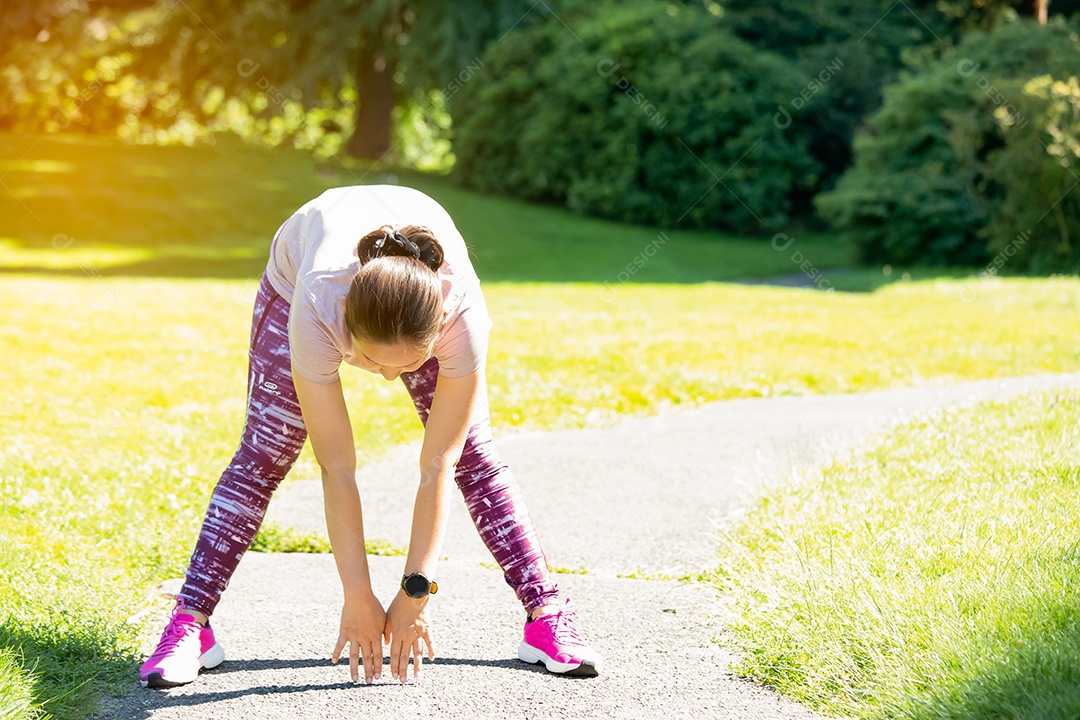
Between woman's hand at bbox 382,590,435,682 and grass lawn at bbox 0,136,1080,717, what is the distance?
3.13 ft

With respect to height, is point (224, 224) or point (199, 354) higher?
point (224, 224)

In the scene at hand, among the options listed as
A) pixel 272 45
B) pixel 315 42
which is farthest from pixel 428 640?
pixel 272 45

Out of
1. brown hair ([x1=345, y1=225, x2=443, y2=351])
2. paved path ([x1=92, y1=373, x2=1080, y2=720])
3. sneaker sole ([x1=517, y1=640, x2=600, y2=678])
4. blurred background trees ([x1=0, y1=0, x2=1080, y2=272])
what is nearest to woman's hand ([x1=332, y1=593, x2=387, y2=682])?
paved path ([x1=92, y1=373, x2=1080, y2=720])

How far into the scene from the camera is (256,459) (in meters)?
3.56

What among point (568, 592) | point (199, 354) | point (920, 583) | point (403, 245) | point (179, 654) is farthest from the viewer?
point (199, 354)

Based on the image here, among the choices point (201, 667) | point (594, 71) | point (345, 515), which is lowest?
point (201, 667)

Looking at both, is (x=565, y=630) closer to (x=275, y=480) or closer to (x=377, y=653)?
(x=377, y=653)

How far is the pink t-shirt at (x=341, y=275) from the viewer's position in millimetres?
3012

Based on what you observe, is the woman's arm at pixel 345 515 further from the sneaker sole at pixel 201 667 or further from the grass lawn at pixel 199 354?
the grass lawn at pixel 199 354

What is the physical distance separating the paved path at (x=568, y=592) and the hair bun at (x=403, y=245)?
141cm

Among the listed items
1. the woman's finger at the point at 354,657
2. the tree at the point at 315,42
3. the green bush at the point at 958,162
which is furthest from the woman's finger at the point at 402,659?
the tree at the point at 315,42

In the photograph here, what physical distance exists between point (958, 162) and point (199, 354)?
1560 centimetres

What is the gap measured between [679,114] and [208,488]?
20510 mm

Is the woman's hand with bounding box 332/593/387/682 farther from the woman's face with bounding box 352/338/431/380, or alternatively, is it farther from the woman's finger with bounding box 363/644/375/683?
the woman's face with bounding box 352/338/431/380
